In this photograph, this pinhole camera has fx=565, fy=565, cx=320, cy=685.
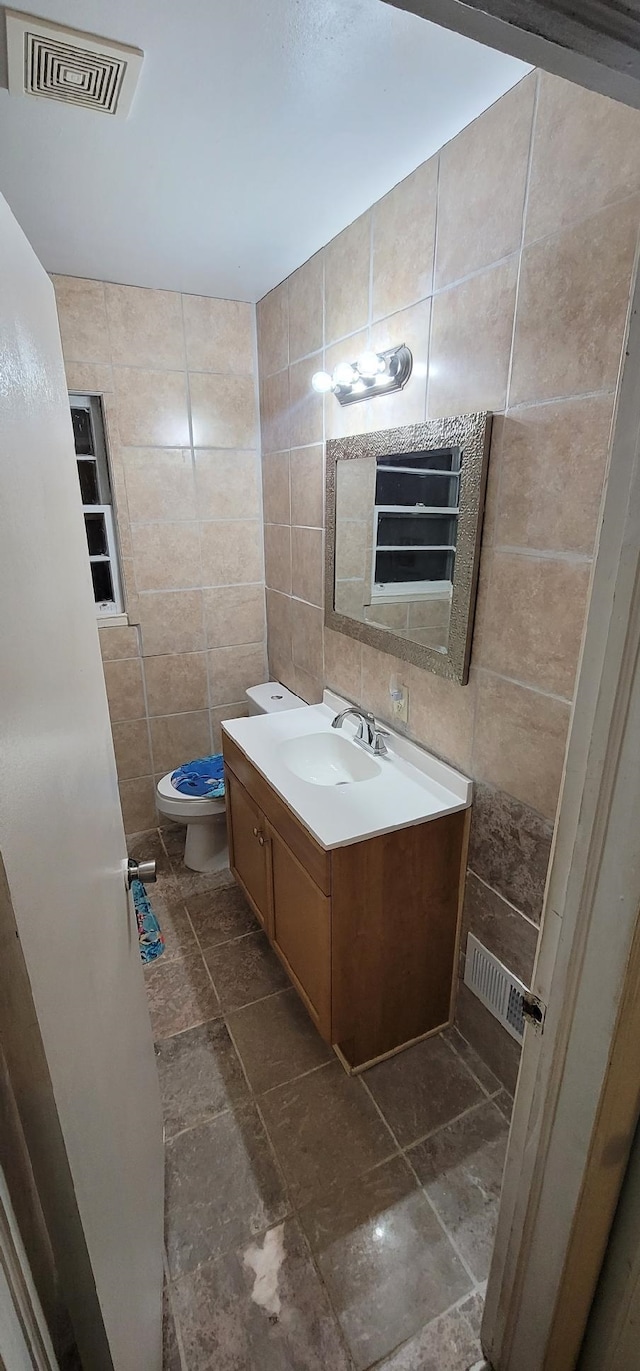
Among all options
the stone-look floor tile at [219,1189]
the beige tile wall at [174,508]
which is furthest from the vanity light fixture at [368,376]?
the stone-look floor tile at [219,1189]

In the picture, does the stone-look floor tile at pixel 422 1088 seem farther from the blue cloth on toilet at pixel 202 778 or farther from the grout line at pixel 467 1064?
the blue cloth on toilet at pixel 202 778

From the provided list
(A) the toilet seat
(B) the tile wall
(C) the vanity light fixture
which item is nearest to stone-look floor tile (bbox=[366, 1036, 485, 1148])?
(B) the tile wall

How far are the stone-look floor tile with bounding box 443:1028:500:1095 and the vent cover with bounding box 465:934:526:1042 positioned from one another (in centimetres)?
21

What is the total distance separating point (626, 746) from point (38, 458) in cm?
77

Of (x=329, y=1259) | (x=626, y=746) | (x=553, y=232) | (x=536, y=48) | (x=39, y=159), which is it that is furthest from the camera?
(x=39, y=159)

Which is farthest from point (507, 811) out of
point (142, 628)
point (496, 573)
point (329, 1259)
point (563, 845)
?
point (142, 628)

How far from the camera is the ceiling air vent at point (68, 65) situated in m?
1.03

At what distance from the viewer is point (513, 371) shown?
1217 mm

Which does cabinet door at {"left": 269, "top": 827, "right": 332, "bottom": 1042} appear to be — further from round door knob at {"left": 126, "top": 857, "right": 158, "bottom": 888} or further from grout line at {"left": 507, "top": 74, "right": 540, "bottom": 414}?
grout line at {"left": 507, "top": 74, "right": 540, "bottom": 414}

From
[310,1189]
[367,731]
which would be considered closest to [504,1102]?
[310,1189]

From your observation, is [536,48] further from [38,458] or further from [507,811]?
[507,811]

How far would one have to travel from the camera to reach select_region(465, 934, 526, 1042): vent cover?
148 centimetres

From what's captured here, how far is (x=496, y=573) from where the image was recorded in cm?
133

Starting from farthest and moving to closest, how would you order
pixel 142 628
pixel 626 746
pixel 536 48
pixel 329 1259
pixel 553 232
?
1. pixel 142 628
2. pixel 329 1259
3. pixel 553 232
4. pixel 626 746
5. pixel 536 48
